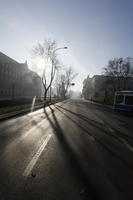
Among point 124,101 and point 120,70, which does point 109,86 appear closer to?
point 120,70

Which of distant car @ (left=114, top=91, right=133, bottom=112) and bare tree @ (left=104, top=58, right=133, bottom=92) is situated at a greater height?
bare tree @ (left=104, top=58, right=133, bottom=92)

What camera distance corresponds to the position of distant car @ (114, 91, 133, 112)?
19.0 metres

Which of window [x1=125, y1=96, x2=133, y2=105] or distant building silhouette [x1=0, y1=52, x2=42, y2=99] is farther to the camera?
distant building silhouette [x1=0, y1=52, x2=42, y2=99]

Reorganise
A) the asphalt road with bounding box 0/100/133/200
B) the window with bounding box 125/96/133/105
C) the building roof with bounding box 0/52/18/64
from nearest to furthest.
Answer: the asphalt road with bounding box 0/100/133/200
the window with bounding box 125/96/133/105
the building roof with bounding box 0/52/18/64

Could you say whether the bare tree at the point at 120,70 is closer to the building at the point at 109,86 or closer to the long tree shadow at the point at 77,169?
the building at the point at 109,86

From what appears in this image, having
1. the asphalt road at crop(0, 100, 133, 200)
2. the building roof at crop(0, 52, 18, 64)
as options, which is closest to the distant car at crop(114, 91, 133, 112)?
the asphalt road at crop(0, 100, 133, 200)

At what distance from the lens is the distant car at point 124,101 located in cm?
1898

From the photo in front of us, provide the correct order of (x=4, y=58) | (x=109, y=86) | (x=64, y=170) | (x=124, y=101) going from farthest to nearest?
(x=109, y=86) → (x=4, y=58) → (x=124, y=101) → (x=64, y=170)

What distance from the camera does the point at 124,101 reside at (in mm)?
19922

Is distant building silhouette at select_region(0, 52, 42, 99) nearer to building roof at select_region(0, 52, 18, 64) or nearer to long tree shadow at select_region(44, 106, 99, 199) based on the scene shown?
building roof at select_region(0, 52, 18, 64)

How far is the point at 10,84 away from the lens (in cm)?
6184

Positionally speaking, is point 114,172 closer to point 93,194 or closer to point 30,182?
point 93,194

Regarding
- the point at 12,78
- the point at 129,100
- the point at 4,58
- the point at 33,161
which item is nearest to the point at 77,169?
the point at 33,161

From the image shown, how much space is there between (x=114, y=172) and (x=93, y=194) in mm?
1159
